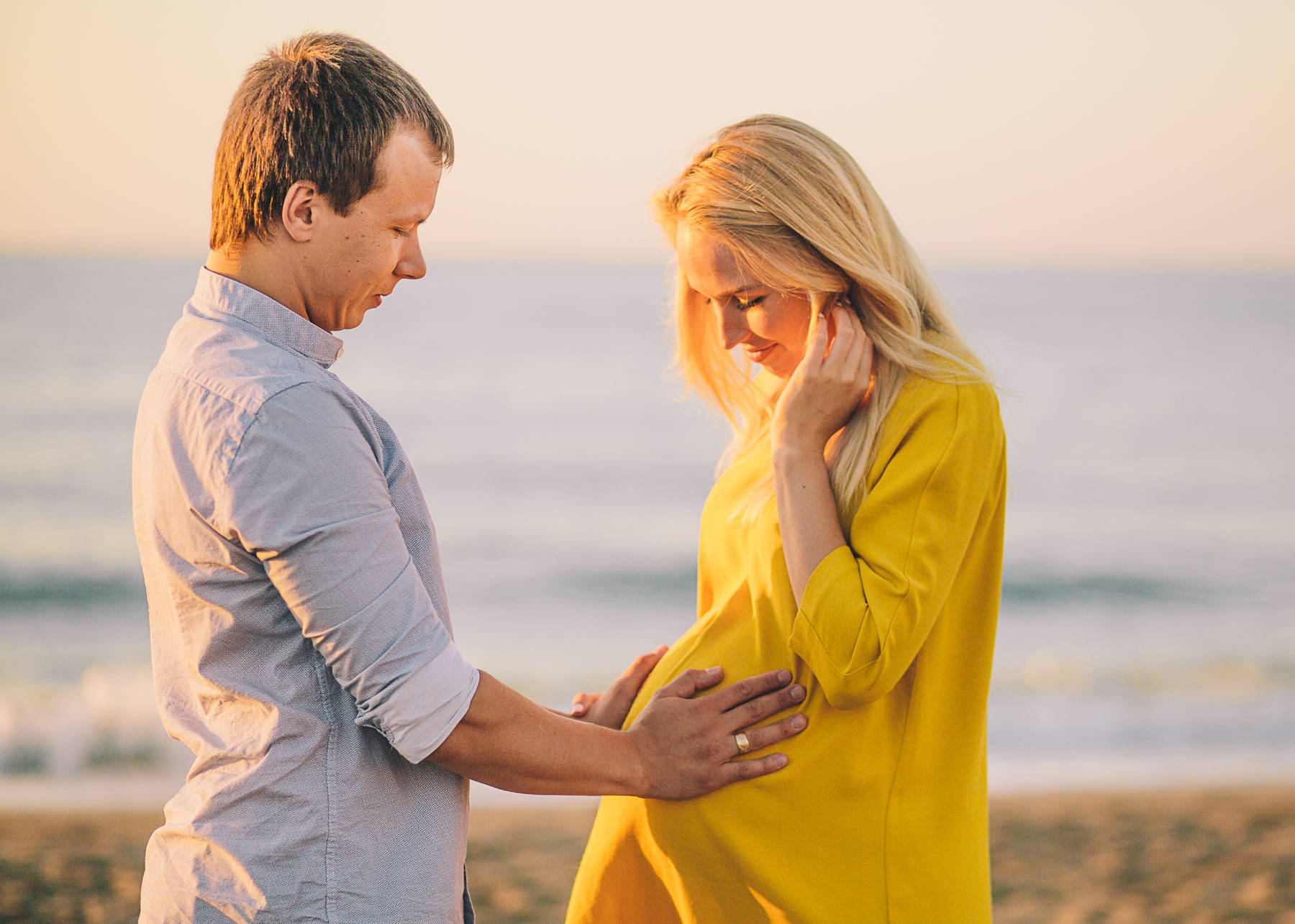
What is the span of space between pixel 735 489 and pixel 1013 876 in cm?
A: 391

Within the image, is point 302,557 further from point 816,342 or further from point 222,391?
point 816,342

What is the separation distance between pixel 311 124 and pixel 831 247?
0.99m

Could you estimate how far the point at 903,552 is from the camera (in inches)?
70.2

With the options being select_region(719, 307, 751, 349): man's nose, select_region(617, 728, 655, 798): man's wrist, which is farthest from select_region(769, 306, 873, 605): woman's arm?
select_region(617, 728, 655, 798): man's wrist

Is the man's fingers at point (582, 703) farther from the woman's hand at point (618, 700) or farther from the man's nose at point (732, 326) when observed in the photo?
the man's nose at point (732, 326)

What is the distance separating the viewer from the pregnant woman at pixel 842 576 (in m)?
1.81

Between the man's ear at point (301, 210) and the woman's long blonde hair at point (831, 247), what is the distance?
0.80 m

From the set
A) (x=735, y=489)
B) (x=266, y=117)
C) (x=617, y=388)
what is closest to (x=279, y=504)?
(x=266, y=117)

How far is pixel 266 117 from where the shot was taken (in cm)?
156

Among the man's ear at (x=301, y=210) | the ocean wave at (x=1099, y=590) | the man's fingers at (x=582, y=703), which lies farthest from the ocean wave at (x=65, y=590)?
the man's ear at (x=301, y=210)

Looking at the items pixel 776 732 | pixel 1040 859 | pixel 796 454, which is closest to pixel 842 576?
pixel 796 454

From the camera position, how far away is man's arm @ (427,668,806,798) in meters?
1.70

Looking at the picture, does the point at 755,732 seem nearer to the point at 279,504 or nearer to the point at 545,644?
the point at 279,504

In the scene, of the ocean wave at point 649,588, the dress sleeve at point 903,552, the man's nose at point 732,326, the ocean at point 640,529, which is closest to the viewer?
the dress sleeve at point 903,552
